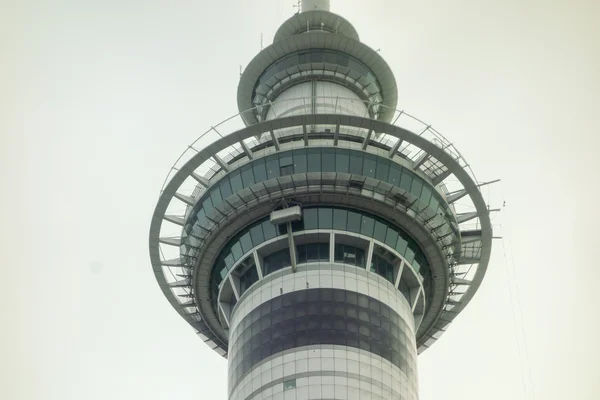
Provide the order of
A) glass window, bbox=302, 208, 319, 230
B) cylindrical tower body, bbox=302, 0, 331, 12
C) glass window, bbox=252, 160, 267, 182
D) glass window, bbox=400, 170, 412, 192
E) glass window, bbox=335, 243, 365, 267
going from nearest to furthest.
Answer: glass window, bbox=335, 243, 365, 267, glass window, bbox=302, 208, 319, 230, glass window, bbox=400, 170, 412, 192, glass window, bbox=252, 160, 267, 182, cylindrical tower body, bbox=302, 0, 331, 12

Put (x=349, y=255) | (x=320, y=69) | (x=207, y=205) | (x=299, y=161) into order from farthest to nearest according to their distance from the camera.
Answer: (x=320, y=69) → (x=207, y=205) → (x=299, y=161) → (x=349, y=255)

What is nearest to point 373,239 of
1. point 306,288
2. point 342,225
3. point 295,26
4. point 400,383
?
point 342,225

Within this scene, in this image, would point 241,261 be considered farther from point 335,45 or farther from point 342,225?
point 335,45

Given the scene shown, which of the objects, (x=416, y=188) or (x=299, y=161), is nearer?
(x=416, y=188)

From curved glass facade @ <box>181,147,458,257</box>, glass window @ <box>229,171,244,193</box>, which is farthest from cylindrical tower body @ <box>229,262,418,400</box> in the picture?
glass window @ <box>229,171,244,193</box>

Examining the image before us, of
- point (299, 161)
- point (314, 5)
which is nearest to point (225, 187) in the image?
point (299, 161)

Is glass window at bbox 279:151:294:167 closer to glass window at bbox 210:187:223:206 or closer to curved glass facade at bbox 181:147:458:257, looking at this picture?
curved glass facade at bbox 181:147:458:257

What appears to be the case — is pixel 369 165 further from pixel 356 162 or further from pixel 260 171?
pixel 260 171
